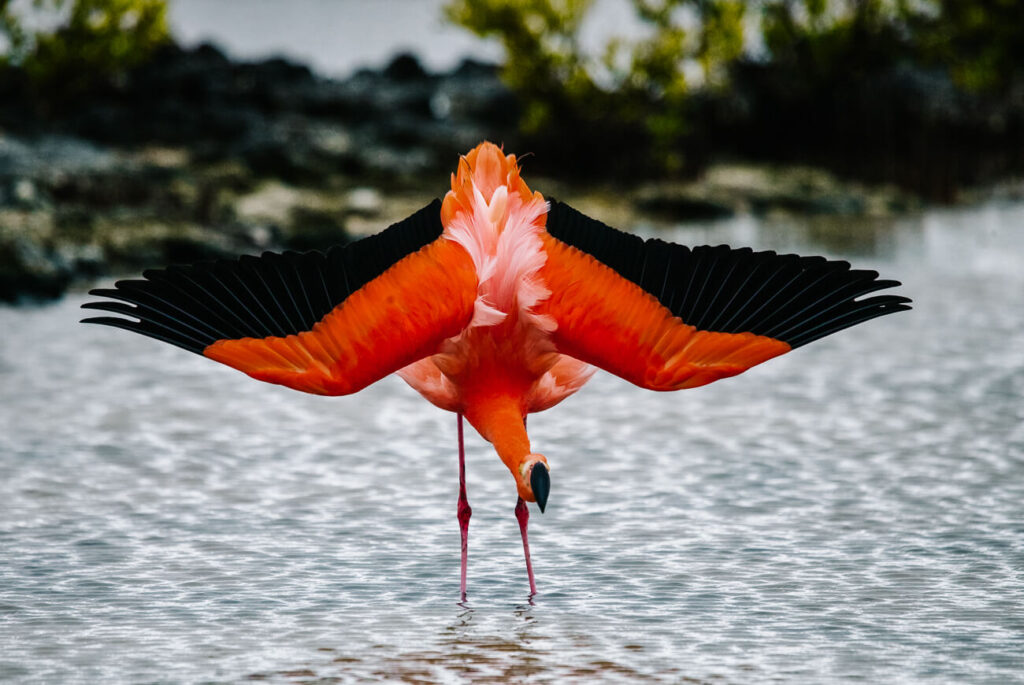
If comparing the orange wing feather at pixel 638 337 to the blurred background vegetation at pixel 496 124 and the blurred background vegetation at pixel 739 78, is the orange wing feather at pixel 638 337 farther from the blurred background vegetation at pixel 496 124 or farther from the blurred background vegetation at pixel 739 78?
the blurred background vegetation at pixel 739 78

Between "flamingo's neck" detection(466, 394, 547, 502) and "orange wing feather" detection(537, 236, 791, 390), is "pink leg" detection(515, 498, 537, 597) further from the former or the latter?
"orange wing feather" detection(537, 236, 791, 390)

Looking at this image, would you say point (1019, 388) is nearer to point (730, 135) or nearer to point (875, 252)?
point (875, 252)

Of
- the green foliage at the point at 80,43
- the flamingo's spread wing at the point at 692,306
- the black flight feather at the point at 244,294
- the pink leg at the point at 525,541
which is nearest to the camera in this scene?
the black flight feather at the point at 244,294

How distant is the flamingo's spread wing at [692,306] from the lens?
18.2 feet

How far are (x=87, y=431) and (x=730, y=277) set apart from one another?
5551mm

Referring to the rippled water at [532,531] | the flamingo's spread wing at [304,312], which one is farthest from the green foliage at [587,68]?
the flamingo's spread wing at [304,312]

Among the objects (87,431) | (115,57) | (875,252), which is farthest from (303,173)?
(87,431)

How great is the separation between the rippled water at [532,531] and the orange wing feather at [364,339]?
1.04 m

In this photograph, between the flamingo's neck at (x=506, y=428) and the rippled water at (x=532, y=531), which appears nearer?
the flamingo's neck at (x=506, y=428)

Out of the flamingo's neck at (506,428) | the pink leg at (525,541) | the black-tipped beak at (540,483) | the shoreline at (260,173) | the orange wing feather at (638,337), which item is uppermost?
the shoreline at (260,173)

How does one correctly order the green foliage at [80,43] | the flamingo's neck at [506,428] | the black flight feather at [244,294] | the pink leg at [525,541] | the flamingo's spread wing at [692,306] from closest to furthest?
the black flight feather at [244,294], the flamingo's neck at [506,428], the flamingo's spread wing at [692,306], the pink leg at [525,541], the green foliage at [80,43]

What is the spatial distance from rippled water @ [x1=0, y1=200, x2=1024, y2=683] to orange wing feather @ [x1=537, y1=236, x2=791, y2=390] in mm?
1028

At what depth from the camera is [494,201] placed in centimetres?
597

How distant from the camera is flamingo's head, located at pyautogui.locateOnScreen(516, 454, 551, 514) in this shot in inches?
203
